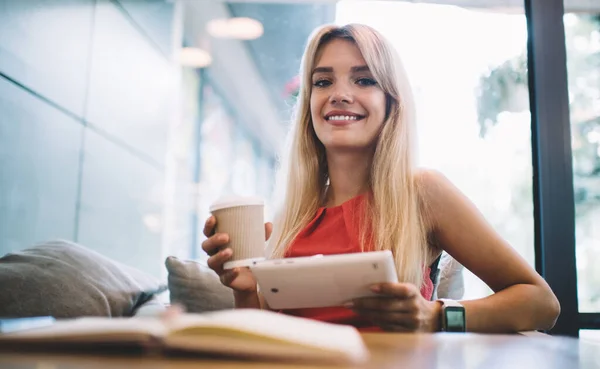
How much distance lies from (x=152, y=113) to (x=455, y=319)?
273cm

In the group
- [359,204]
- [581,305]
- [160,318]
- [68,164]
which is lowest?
[581,305]

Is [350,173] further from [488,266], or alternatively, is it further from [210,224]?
[210,224]

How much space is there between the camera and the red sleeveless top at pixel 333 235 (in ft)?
4.32

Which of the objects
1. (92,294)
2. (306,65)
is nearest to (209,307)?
(92,294)

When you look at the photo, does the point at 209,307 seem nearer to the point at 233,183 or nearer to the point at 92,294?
the point at 92,294

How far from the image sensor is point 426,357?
563 mm

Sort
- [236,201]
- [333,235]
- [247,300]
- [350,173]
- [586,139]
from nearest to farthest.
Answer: [236,201] → [247,300] → [333,235] → [350,173] → [586,139]

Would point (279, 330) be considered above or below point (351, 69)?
below

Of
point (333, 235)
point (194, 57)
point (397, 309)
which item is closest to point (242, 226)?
point (397, 309)

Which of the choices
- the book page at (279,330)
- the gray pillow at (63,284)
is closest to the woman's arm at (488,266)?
the book page at (279,330)

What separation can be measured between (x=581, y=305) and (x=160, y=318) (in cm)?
201

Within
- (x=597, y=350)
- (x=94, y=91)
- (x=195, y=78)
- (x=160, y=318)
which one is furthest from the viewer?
(x=195, y=78)

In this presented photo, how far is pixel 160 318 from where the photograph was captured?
0.56 metres

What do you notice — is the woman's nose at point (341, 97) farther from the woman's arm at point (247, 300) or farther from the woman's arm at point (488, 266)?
the woman's arm at point (247, 300)
